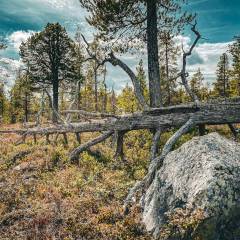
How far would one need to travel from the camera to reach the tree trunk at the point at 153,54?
16484 millimetres

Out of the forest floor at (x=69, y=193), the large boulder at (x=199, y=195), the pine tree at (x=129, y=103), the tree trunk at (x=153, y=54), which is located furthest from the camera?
the pine tree at (x=129, y=103)

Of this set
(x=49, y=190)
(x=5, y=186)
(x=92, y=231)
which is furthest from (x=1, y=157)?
(x=92, y=231)

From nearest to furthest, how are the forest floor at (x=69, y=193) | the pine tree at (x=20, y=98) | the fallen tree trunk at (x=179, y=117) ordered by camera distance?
1. the forest floor at (x=69, y=193)
2. the fallen tree trunk at (x=179, y=117)
3. the pine tree at (x=20, y=98)

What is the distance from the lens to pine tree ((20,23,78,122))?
127ft

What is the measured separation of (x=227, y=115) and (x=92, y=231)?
6459 mm

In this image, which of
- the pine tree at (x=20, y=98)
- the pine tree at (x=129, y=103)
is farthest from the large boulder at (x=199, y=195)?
A: the pine tree at (x=20, y=98)

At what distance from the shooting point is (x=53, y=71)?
40.1 m

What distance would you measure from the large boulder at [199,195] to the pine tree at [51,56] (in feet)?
106

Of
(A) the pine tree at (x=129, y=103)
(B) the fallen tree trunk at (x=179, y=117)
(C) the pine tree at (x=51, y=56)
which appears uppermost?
(C) the pine tree at (x=51, y=56)

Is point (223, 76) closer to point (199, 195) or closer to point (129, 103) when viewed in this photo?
point (129, 103)

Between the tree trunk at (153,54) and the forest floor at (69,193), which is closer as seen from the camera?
the forest floor at (69,193)

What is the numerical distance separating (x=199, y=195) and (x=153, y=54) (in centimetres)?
1157

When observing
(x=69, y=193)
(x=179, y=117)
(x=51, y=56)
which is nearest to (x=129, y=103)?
(x=51, y=56)

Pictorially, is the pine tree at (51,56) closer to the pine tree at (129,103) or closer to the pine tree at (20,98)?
the pine tree at (129,103)
